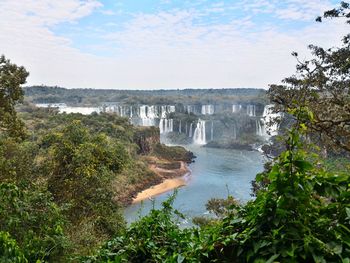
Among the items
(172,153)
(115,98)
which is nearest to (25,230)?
(172,153)

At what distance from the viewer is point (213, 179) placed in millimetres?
31875

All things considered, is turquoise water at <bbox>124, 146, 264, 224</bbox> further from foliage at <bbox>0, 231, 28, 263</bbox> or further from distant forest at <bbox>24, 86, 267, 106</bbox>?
distant forest at <bbox>24, 86, 267, 106</bbox>

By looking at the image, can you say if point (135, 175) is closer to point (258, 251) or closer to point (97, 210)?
point (97, 210)

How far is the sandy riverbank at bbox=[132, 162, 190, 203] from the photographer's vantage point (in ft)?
93.8

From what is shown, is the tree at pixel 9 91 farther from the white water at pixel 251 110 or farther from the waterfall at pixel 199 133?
the white water at pixel 251 110

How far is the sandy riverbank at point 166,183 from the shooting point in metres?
28.6

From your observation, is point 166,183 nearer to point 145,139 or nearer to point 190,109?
point 145,139

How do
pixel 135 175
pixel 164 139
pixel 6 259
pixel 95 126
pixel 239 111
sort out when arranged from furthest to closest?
pixel 239 111 < pixel 164 139 < pixel 95 126 < pixel 135 175 < pixel 6 259

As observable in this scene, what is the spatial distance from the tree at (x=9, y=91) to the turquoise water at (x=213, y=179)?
9.18 m

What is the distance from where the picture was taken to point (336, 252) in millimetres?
1594

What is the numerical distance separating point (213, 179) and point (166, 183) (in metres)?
3.90

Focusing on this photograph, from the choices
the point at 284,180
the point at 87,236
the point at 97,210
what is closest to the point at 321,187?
the point at 284,180

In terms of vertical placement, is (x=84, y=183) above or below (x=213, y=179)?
above

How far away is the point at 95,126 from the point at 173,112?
25.0 metres
